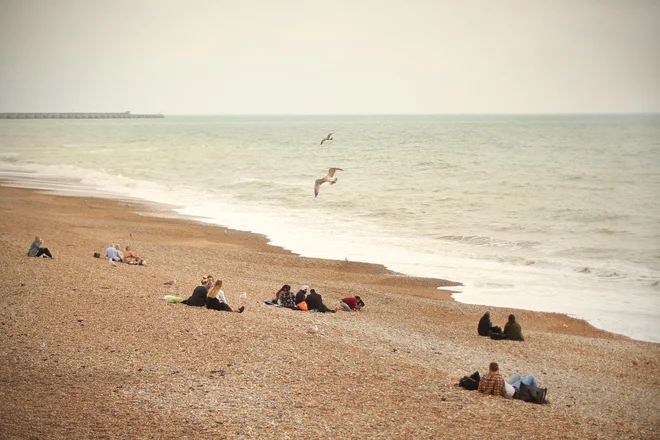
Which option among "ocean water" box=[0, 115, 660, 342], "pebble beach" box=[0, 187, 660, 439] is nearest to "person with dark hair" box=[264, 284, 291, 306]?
"pebble beach" box=[0, 187, 660, 439]

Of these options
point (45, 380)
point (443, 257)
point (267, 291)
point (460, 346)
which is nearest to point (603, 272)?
point (443, 257)

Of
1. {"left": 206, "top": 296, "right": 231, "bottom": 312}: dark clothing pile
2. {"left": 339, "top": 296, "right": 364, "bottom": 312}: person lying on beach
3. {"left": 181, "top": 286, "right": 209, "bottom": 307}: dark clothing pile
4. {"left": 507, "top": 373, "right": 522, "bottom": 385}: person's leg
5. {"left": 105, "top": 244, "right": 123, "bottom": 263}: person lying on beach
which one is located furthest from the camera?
{"left": 105, "top": 244, "right": 123, "bottom": 263}: person lying on beach

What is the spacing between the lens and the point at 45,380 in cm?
1095

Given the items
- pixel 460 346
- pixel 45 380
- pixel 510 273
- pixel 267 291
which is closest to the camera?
pixel 45 380

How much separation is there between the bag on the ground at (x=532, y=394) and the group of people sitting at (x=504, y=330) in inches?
163

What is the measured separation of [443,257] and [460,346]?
1104 cm

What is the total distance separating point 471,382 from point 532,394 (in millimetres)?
1083

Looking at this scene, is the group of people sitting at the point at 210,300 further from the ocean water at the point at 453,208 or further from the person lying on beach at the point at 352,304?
the ocean water at the point at 453,208

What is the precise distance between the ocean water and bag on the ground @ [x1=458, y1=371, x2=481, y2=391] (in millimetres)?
7346

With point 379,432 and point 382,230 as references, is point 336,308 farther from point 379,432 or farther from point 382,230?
point 382,230

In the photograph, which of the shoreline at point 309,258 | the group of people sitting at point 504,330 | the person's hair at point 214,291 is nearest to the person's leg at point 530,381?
the group of people sitting at point 504,330

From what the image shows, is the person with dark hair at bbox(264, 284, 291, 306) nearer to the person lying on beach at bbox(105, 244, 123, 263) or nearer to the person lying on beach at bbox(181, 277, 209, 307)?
the person lying on beach at bbox(181, 277, 209, 307)

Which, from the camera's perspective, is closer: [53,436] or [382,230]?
[53,436]

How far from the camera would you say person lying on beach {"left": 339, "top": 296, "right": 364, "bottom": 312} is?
17603 millimetres
